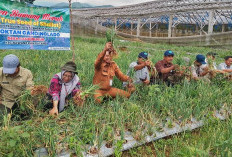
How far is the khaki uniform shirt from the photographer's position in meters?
2.70

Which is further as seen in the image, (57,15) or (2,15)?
(57,15)

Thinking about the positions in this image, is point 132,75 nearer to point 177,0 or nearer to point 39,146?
point 39,146

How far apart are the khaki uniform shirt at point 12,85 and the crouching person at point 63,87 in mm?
344

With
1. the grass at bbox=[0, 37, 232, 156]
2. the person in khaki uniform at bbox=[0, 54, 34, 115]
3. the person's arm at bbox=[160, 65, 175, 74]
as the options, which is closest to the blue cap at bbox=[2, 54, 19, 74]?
the person in khaki uniform at bbox=[0, 54, 34, 115]

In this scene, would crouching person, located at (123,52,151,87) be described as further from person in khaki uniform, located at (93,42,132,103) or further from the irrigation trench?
the irrigation trench

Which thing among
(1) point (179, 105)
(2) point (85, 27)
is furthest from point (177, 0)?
(1) point (179, 105)

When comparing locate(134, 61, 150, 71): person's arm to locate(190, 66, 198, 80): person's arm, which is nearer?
locate(134, 61, 150, 71): person's arm

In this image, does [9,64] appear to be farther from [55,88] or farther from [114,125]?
[114,125]

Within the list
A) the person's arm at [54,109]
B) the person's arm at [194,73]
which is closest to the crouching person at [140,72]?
the person's arm at [194,73]

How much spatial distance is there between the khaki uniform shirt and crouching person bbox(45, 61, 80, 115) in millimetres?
344

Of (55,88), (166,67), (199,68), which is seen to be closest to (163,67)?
(166,67)

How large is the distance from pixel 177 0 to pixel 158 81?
79.4 ft

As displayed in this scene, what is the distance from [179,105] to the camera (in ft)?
8.95

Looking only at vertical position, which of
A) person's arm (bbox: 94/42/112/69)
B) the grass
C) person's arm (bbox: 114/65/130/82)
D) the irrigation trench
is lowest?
the irrigation trench
